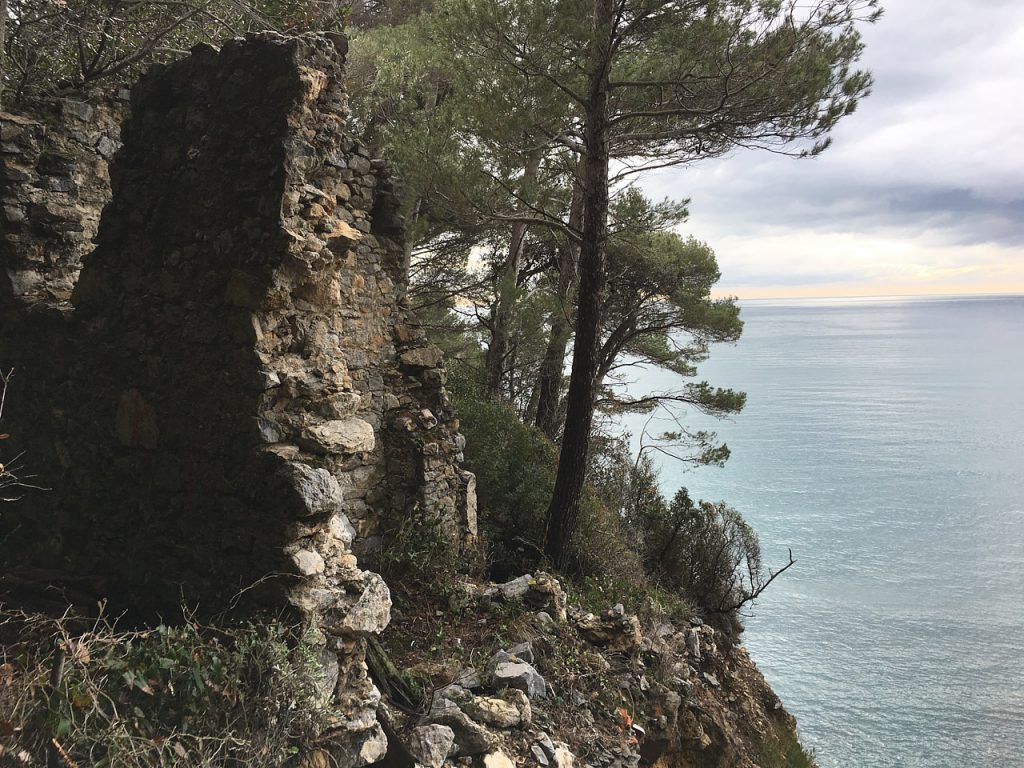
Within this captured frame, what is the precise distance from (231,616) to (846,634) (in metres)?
18.2

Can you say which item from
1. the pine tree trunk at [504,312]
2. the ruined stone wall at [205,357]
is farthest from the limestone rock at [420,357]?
the pine tree trunk at [504,312]

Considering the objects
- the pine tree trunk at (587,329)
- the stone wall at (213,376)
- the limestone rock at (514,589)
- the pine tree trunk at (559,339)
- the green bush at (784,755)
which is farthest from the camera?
the pine tree trunk at (559,339)

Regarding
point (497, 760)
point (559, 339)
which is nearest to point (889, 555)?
point (559, 339)

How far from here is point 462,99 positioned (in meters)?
9.06

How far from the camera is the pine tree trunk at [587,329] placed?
8.09 meters

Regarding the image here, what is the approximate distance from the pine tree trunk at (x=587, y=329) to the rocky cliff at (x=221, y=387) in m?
2.61

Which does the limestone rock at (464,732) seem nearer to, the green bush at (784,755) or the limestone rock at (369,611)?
the limestone rock at (369,611)

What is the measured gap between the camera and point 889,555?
23062mm

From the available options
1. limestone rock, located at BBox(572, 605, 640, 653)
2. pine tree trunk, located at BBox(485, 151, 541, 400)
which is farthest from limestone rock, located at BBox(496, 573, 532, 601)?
pine tree trunk, located at BBox(485, 151, 541, 400)

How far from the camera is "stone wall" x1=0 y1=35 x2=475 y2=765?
364 cm

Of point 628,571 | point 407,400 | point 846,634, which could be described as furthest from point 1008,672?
point 407,400

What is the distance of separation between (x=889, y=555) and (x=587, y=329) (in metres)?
19.9

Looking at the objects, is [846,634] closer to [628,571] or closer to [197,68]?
[628,571]

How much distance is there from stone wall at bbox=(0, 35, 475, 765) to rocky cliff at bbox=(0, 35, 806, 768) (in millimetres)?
13
